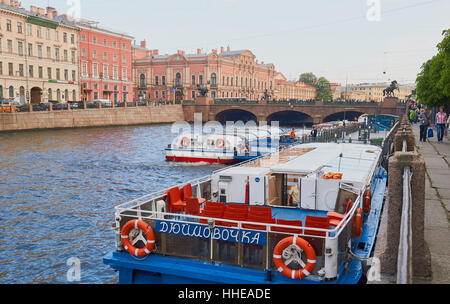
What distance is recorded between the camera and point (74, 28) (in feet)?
210

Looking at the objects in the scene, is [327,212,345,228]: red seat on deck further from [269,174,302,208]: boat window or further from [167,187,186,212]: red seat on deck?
[167,187,186,212]: red seat on deck

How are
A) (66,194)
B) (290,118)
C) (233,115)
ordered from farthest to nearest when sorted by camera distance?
(233,115) → (290,118) → (66,194)

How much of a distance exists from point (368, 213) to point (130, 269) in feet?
18.5

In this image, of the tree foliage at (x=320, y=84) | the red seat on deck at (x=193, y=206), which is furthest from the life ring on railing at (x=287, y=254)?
the tree foliage at (x=320, y=84)

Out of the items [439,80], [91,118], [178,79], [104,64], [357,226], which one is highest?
[104,64]

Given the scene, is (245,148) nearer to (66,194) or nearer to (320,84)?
(66,194)

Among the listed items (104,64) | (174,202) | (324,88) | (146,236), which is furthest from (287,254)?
(324,88)

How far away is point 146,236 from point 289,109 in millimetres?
62871

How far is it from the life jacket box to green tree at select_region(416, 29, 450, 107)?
1536 cm

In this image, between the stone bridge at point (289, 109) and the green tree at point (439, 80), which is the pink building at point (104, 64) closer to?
the stone bridge at point (289, 109)

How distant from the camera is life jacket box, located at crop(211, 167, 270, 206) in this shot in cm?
1015

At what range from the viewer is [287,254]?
630 centimetres

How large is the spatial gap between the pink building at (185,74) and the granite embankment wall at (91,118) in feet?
63.0
